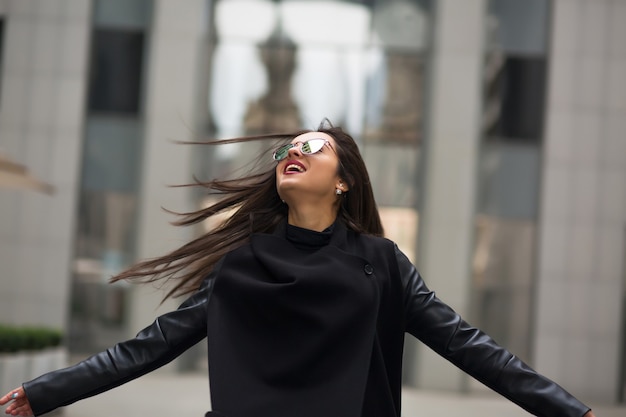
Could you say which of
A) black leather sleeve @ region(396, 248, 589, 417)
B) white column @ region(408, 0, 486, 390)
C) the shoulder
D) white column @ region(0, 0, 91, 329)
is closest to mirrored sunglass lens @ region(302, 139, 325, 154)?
the shoulder

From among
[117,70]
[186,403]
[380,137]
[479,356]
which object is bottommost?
[186,403]

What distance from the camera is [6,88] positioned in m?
19.0

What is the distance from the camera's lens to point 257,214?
151 inches

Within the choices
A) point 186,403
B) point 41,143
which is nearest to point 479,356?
point 186,403

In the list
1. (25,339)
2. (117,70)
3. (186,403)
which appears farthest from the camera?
(117,70)

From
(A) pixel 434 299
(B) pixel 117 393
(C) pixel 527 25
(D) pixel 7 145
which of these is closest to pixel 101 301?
(D) pixel 7 145

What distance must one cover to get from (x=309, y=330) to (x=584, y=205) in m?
16.4

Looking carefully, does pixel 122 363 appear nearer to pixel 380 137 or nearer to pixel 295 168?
pixel 295 168

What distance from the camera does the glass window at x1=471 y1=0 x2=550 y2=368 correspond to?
62.2ft

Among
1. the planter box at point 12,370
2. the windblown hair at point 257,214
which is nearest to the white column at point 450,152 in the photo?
the planter box at point 12,370

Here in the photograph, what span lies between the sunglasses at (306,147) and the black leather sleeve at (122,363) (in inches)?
20.3

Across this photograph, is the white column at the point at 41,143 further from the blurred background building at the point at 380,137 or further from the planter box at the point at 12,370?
the planter box at the point at 12,370

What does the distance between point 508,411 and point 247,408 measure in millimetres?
12831

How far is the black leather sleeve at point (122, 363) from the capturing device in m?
3.42
